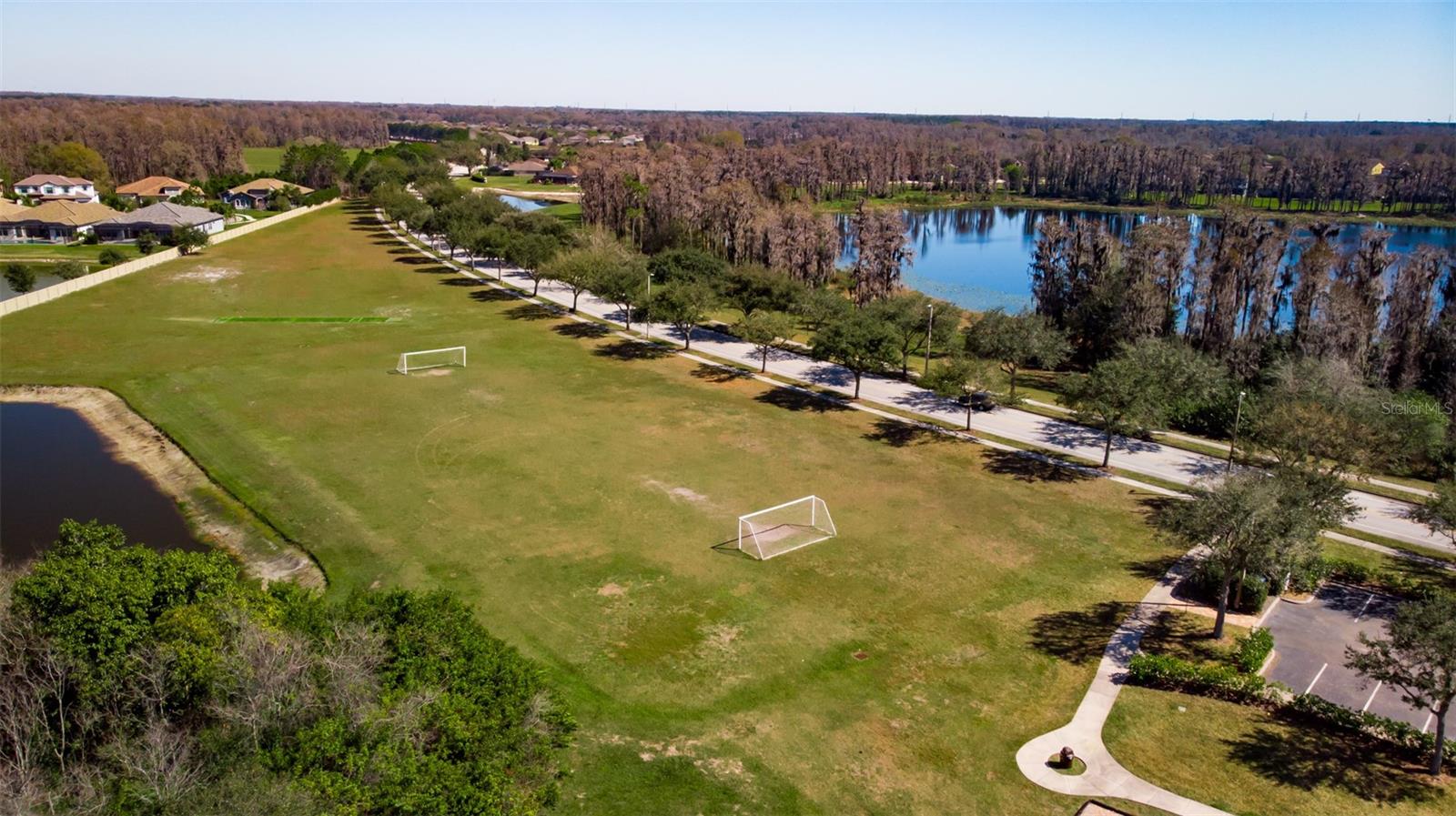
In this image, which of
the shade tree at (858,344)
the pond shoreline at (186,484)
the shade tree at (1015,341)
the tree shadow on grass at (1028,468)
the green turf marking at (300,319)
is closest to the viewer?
the pond shoreline at (186,484)

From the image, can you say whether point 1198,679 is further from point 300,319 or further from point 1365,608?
point 300,319

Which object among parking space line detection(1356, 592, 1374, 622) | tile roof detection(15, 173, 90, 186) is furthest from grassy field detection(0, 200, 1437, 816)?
tile roof detection(15, 173, 90, 186)

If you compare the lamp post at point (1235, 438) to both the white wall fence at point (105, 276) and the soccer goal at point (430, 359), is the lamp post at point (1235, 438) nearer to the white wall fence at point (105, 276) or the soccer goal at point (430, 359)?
the soccer goal at point (430, 359)

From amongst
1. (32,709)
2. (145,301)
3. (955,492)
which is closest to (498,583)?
(32,709)

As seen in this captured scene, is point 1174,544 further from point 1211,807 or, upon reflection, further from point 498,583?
point 498,583

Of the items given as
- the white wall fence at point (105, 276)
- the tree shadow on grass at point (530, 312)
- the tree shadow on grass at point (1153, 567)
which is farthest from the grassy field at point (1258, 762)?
the white wall fence at point (105, 276)

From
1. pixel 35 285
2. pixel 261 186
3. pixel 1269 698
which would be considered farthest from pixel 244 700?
pixel 261 186

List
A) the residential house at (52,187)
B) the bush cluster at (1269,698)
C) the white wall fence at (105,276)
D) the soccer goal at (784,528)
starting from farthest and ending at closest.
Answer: the residential house at (52,187)
the white wall fence at (105,276)
the soccer goal at (784,528)
the bush cluster at (1269,698)
